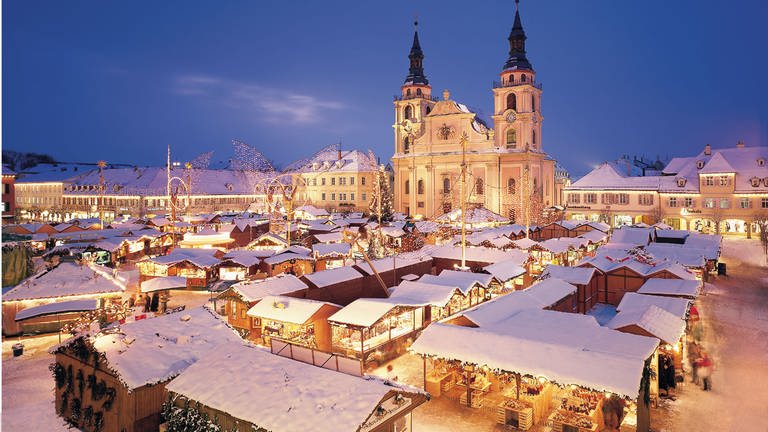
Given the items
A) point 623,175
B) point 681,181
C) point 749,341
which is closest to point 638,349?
point 749,341

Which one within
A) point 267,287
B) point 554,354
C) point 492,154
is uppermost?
point 492,154

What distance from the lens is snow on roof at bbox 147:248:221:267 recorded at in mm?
29562

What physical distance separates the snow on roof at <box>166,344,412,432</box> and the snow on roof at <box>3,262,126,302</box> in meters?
12.7

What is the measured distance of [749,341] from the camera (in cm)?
1816

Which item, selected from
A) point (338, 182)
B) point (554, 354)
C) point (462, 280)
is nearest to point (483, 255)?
point (462, 280)

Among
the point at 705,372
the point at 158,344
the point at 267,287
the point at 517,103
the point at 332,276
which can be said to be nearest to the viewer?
the point at 158,344

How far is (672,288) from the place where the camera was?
2073 cm

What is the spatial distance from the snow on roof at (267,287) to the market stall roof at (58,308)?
604 centimetres

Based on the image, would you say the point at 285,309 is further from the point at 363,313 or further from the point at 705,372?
the point at 705,372

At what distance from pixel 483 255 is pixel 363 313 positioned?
14150mm

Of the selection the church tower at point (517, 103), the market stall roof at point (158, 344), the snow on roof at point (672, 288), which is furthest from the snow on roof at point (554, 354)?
the church tower at point (517, 103)

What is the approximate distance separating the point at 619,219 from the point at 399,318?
51.0 metres

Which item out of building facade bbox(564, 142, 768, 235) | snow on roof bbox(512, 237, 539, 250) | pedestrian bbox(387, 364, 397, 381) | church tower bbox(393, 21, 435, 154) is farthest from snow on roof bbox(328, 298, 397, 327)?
church tower bbox(393, 21, 435, 154)

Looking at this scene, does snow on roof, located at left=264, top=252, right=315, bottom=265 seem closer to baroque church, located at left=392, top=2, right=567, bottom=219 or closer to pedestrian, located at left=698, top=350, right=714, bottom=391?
pedestrian, located at left=698, top=350, right=714, bottom=391
